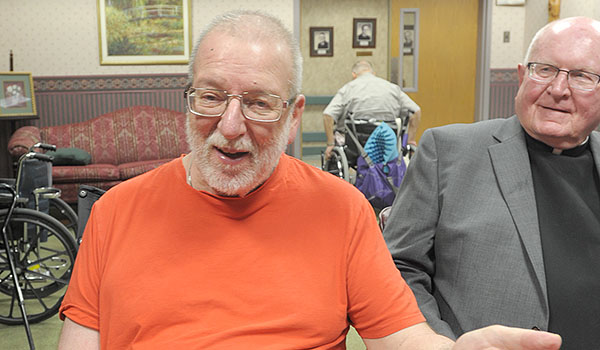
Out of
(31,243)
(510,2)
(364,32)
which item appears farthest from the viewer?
(364,32)

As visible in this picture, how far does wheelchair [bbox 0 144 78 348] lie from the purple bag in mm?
2205

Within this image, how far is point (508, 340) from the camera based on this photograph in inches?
33.6

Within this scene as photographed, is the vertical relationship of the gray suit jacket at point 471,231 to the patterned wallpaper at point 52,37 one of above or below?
below

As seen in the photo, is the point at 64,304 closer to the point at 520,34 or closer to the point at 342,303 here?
the point at 342,303

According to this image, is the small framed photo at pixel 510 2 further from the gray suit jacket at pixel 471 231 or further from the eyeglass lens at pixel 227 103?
the eyeglass lens at pixel 227 103

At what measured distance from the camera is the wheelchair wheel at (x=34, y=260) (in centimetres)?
310

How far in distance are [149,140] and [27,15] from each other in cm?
196

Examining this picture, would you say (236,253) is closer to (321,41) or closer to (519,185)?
(519,185)

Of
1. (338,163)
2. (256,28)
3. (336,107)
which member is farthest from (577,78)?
(336,107)

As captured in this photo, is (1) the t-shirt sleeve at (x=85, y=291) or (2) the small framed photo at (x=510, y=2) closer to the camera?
(1) the t-shirt sleeve at (x=85, y=291)

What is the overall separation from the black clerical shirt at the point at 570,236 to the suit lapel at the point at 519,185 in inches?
1.9

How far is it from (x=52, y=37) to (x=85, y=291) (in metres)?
6.16

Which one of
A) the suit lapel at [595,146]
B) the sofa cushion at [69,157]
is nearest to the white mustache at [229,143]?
the suit lapel at [595,146]

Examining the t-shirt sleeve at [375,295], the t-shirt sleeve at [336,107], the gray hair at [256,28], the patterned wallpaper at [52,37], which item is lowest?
the t-shirt sleeve at [375,295]
